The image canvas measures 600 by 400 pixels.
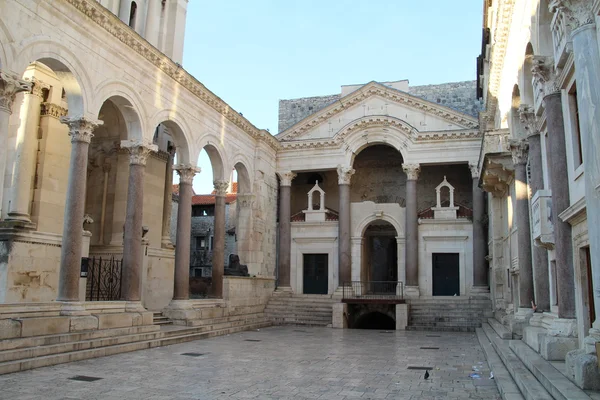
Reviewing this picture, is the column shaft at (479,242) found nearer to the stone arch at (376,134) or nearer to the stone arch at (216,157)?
the stone arch at (376,134)

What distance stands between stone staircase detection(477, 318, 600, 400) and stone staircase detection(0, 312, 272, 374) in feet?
28.1

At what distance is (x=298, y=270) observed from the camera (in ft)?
90.9

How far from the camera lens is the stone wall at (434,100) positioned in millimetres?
30578

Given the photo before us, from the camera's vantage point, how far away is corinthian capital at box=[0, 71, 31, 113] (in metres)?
11.6

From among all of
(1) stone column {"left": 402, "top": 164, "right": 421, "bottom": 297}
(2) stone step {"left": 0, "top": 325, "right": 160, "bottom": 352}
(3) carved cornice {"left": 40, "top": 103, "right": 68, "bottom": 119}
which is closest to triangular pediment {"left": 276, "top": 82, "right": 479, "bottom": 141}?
(1) stone column {"left": 402, "top": 164, "right": 421, "bottom": 297}

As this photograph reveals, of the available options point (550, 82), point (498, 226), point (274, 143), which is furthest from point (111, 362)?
point (274, 143)

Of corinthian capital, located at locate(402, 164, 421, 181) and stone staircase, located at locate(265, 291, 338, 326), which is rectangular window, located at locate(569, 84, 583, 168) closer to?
stone staircase, located at locate(265, 291, 338, 326)

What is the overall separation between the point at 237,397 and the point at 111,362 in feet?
15.0

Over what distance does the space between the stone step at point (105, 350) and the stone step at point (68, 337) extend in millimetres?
420

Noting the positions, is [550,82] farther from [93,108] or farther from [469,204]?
[469,204]

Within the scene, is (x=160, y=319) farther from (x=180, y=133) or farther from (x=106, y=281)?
(x=180, y=133)

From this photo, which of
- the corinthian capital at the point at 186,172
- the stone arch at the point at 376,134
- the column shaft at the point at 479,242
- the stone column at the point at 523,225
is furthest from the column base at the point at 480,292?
the corinthian capital at the point at 186,172

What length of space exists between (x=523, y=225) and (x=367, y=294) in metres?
13.4

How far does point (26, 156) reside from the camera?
15273mm
